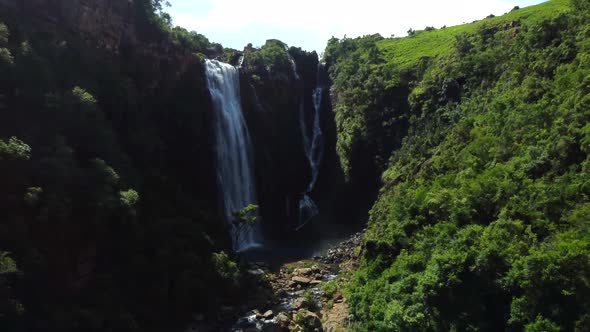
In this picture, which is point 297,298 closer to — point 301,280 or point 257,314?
point 301,280

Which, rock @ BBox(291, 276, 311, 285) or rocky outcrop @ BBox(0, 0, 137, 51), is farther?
rocky outcrop @ BBox(0, 0, 137, 51)

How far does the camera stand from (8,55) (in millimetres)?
28391

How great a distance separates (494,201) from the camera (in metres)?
24.3

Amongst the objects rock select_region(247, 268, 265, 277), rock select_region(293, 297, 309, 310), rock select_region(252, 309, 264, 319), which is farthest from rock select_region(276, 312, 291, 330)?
rock select_region(247, 268, 265, 277)

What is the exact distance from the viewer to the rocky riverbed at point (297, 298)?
1115 inches

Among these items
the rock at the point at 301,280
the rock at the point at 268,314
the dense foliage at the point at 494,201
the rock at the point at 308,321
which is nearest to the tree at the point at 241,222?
the rock at the point at 301,280

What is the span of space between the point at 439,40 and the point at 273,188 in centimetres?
3284

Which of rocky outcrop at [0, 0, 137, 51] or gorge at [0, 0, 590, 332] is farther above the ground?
rocky outcrop at [0, 0, 137, 51]

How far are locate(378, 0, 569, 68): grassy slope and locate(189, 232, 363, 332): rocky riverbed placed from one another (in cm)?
2946

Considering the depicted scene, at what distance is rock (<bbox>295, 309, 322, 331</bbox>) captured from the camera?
27656 millimetres

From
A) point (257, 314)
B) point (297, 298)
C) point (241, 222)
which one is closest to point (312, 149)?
point (241, 222)

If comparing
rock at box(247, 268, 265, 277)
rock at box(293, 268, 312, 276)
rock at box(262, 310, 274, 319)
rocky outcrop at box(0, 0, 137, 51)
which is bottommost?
rock at box(262, 310, 274, 319)

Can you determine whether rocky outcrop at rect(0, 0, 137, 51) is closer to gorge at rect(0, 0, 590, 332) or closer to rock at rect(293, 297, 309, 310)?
gorge at rect(0, 0, 590, 332)

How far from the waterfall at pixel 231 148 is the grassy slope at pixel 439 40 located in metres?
Answer: 20.9
